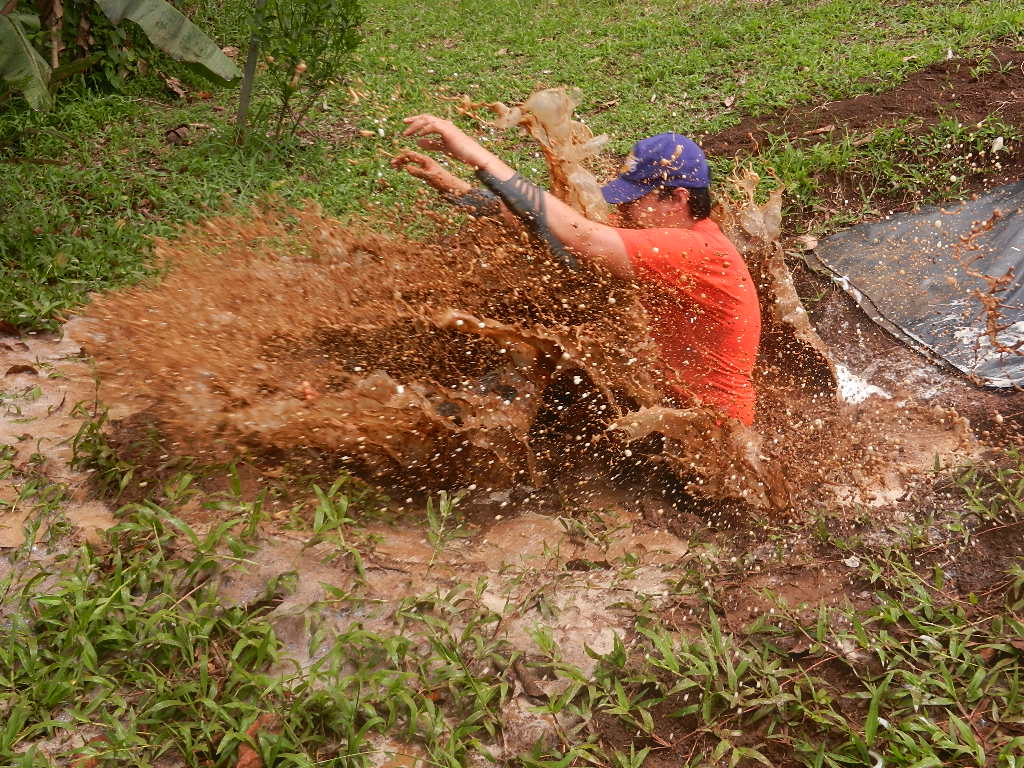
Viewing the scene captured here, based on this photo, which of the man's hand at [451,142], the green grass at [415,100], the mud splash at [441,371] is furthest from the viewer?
the green grass at [415,100]

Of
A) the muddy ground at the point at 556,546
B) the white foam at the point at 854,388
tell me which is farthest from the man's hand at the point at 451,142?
the white foam at the point at 854,388

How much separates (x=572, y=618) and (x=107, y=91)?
5.69m

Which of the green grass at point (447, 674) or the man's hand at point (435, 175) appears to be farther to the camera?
the man's hand at point (435, 175)

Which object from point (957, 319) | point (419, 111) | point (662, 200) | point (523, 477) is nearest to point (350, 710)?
point (523, 477)

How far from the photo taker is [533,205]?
9.61 ft

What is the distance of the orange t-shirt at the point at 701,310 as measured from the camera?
2.97 metres

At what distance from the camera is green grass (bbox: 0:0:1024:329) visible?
4.47 metres

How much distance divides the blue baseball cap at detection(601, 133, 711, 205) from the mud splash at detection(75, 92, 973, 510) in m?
0.28

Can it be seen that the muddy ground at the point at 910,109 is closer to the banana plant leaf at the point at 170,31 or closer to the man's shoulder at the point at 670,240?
the man's shoulder at the point at 670,240

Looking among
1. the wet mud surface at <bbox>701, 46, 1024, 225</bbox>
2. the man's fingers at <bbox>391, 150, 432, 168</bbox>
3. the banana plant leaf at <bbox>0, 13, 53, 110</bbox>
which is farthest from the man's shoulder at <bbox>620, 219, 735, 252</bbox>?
the banana plant leaf at <bbox>0, 13, 53, 110</bbox>

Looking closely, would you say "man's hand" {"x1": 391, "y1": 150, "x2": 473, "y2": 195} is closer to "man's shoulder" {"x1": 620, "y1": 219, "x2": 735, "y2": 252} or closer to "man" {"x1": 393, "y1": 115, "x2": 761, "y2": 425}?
"man" {"x1": 393, "y1": 115, "x2": 761, "y2": 425}

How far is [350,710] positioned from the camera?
2.10 meters

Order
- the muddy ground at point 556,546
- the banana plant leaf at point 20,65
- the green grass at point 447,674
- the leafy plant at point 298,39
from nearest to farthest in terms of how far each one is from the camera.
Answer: the green grass at point 447,674 → the muddy ground at point 556,546 → the banana plant leaf at point 20,65 → the leafy plant at point 298,39

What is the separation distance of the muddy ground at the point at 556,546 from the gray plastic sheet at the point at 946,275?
603 millimetres
